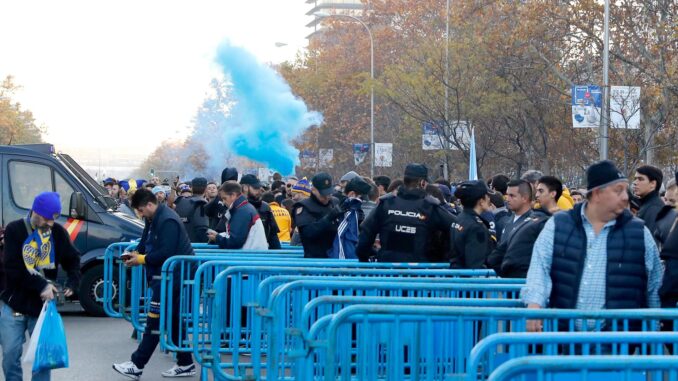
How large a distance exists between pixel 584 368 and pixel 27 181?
39.1ft

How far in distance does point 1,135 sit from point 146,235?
214 feet

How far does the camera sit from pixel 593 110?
26875 mm

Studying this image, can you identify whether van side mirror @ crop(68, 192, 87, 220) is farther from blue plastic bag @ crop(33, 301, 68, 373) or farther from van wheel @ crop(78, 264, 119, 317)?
blue plastic bag @ crop(33, 301, 68, 373)

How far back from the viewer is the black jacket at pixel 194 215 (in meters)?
16.4

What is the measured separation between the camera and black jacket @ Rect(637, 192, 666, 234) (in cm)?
927

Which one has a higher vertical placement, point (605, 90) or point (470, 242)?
point (605, 90)

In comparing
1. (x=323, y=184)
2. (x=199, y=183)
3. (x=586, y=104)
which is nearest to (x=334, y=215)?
(x=323, y=184)

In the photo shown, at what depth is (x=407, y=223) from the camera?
1022cm

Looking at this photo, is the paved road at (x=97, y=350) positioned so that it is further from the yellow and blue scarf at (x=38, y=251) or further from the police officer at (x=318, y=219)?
the yellow and blue scarf at (x=38, y=251)

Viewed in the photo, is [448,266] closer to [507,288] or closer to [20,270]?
[507,288]

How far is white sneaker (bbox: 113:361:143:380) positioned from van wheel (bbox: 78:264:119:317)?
448cm

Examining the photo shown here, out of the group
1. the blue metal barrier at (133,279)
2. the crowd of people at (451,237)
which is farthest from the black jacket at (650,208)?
the blue metal barrier at (133,279)

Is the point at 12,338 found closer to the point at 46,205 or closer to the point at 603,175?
the point at 46,205

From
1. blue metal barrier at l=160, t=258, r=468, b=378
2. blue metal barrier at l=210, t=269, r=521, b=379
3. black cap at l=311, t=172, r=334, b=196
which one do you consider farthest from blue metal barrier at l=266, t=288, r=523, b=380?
black cap at l=311, t=172, r=334, b=196
